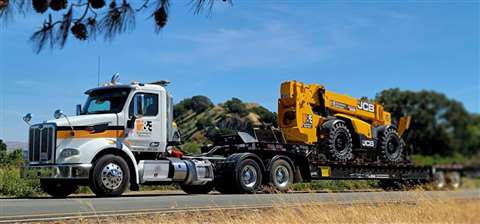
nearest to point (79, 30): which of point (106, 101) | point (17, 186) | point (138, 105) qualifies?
point (138, 105)

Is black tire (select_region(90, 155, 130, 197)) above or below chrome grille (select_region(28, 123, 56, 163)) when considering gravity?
below

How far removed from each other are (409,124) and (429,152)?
0.35m

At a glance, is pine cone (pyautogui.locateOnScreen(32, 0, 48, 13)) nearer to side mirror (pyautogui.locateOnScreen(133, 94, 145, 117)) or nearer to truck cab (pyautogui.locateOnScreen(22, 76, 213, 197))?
truck cab (pyautogui.locateOnScreen(22, 76, 213, 197))

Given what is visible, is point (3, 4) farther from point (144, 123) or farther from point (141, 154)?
point (141, 154)

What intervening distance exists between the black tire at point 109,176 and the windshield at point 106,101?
4.77ft

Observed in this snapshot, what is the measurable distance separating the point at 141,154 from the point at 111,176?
1.61 metres

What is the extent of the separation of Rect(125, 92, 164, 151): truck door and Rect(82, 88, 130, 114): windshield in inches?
11.1

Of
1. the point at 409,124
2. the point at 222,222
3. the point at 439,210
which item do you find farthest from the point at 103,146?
the point at 409,124

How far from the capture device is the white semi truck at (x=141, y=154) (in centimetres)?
1335

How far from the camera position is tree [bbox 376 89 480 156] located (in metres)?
4.04

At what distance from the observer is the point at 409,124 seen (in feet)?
15.2

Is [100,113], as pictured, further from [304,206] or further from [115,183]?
[304,206]

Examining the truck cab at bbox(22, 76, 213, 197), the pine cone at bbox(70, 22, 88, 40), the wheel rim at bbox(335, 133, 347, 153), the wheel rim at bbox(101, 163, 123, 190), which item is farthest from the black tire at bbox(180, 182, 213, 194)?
the pine cone at bbox(70, 22, 88, 40)

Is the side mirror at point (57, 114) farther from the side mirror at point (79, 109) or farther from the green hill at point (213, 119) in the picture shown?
the green hill at point (213, 119)
